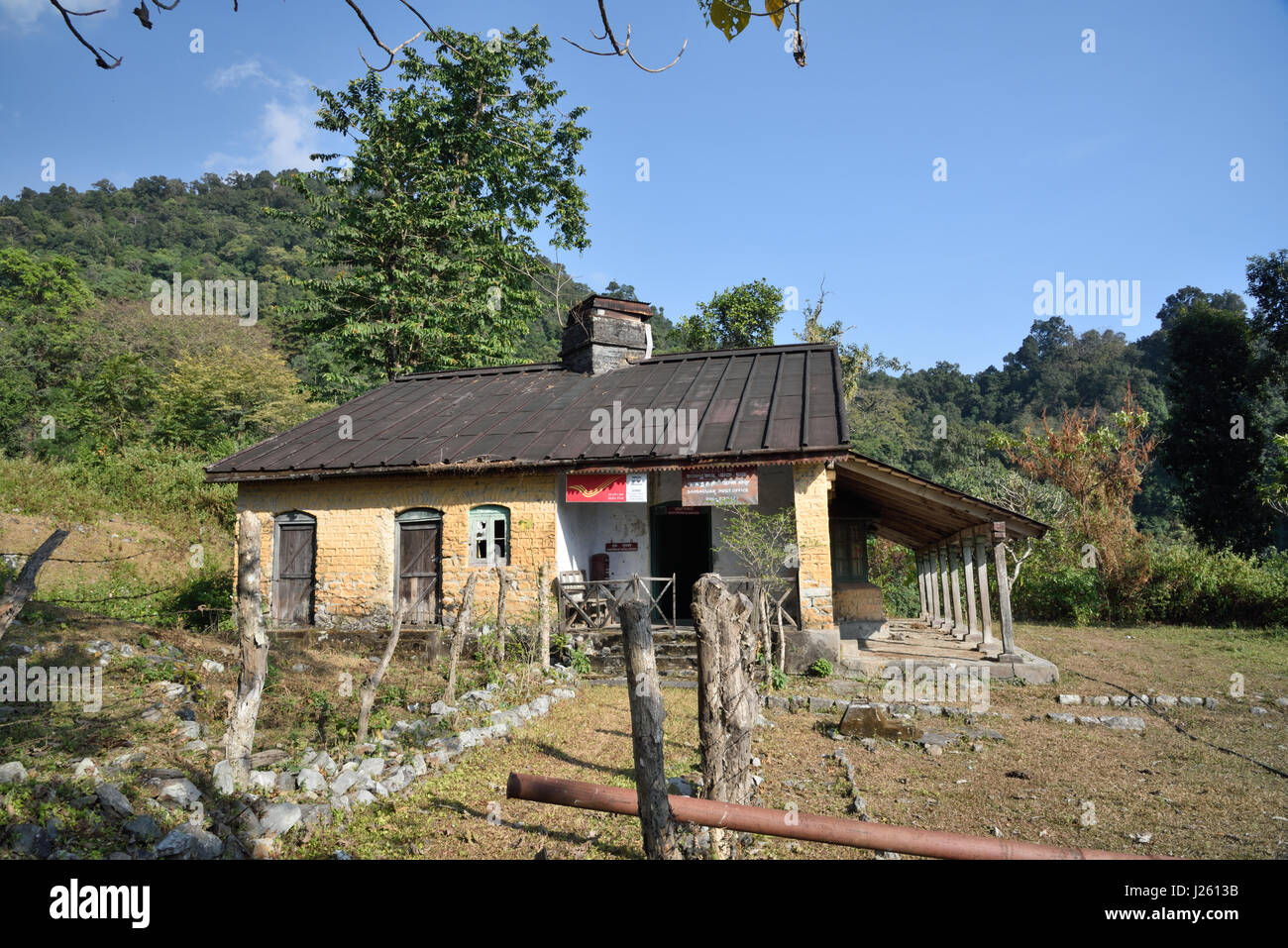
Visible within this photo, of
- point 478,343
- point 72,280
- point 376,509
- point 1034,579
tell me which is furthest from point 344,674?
point 72,280

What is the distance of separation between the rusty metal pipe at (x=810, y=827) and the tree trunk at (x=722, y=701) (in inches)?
35.0

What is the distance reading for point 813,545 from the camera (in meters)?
11.0

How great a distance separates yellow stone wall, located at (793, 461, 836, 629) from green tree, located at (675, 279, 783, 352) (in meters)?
16.8

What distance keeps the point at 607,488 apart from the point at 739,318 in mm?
17331

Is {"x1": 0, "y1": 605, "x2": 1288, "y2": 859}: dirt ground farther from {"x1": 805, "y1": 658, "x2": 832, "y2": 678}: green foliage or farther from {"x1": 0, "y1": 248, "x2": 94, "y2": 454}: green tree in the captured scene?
{"x1": 0, "y1": 248, "x2": 94, "y2": 454}: green tree

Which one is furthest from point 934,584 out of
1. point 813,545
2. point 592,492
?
point 592,492

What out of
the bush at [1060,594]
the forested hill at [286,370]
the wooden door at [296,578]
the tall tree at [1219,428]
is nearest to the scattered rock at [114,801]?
the wooden door at [296,578]

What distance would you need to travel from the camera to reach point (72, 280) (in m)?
34.6

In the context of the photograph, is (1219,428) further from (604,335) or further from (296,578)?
(296,578)

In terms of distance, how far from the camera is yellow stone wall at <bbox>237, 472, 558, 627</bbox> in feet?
40.2

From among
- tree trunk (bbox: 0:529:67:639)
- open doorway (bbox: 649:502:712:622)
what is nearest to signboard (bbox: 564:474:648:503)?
open doorway (bbox: 649:502:712:622)

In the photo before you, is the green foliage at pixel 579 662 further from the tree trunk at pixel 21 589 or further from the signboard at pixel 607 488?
the tree trunk at pixel 21 589

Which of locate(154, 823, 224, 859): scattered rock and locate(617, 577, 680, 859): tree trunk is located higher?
locate(617, 577, 680, 859): tree trunk
